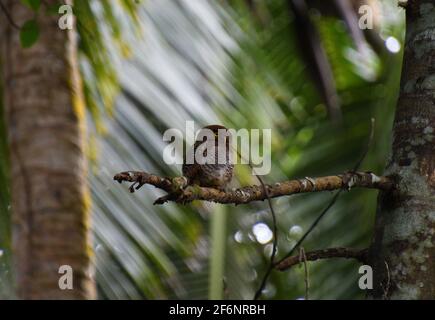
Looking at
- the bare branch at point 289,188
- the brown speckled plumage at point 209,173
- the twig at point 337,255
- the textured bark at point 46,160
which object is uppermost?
the textured bark at point 46,160

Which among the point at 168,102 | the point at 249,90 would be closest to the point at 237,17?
the point at 249,90

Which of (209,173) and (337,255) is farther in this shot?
(209,173)

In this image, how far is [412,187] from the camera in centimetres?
246

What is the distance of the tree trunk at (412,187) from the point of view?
92.2 inches

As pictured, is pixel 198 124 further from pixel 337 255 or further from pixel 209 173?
pixel 337 255

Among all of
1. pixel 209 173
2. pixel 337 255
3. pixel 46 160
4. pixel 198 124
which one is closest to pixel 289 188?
pixel 337 255

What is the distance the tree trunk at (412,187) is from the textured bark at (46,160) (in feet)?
5.06

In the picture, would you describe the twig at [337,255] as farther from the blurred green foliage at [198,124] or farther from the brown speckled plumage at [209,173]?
the blurred green foliage at [198,124]

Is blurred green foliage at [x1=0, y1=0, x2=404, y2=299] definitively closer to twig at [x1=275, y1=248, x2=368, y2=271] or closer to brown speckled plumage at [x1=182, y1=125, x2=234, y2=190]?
brown speckled plumage at [x1=182, y1=125, x2=234, y2=190]

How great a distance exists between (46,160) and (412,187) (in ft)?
5.94

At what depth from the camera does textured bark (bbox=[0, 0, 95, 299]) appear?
11.8ft

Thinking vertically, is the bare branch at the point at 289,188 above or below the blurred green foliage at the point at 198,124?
below

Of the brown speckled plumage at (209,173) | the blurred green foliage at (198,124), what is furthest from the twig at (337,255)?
the blurred green foliage at (198,124)

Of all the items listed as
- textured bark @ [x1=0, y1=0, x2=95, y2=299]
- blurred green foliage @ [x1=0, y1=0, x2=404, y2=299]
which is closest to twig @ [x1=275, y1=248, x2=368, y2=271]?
textured bark @ [x1=0, y1=0, x2=95, y2=299]
